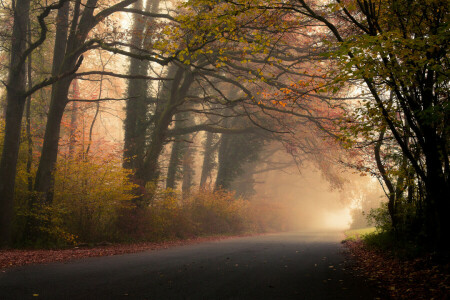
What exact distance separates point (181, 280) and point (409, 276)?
4.08 metres

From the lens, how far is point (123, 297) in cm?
482

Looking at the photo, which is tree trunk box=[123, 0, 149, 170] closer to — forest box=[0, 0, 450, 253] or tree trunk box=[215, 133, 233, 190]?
forest box=[0, 0, 450, 253]

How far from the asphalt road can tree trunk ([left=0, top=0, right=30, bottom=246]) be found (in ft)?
13.7

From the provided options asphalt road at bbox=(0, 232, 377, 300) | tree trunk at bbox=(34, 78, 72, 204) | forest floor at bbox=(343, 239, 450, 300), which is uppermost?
tree trunk at bbox=(34, 78, 72, 204)

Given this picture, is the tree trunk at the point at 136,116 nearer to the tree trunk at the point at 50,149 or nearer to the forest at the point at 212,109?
the forest at the point at 212,109

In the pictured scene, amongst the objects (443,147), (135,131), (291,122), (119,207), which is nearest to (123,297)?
(443,147)

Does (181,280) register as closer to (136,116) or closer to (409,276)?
(409,276)

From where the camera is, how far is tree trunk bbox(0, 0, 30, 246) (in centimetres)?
1075

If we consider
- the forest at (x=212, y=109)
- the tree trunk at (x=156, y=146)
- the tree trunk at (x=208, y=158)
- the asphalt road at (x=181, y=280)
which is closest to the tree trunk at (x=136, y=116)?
the forest at (x=212, y=109)

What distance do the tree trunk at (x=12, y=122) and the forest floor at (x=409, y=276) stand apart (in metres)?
10.1

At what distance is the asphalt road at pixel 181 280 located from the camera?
5047 millimetres

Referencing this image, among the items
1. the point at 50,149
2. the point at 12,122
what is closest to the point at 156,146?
the point at 50,149

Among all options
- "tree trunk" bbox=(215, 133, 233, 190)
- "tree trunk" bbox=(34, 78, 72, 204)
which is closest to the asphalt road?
"tree trunk" bbox=(34, 78, 72, 204)

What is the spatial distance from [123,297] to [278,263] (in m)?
4.55
